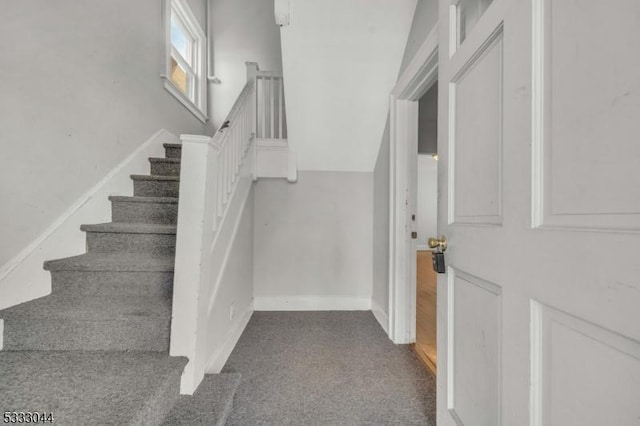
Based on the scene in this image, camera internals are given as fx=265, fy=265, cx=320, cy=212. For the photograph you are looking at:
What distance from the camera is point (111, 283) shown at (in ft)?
4.75

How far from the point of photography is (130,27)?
2.17 metres

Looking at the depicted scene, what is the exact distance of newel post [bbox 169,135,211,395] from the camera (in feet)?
4.02

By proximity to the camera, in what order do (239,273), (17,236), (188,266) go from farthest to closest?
(239,273) < (17,236) < (188,266)

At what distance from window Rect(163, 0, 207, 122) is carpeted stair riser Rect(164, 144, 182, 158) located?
1.96 ft

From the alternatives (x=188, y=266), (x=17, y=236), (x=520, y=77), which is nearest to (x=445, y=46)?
(x=520, y=77)

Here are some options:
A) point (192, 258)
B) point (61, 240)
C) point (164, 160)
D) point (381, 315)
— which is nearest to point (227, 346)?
point (192, 258)

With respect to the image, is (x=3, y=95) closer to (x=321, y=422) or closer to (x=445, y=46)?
(x=445, y=46)

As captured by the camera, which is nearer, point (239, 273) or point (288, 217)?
point (239, 273)

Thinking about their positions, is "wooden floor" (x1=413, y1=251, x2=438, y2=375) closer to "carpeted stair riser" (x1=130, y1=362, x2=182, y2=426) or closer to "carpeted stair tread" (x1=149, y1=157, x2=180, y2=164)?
"carpeted stair riser" (x1=130, y1=362, x2=182, y2=426)

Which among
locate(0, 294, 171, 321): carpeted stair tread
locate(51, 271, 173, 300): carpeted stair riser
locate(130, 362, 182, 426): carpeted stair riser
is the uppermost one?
locate(51, 271, 173, 300): carpeted stair riser

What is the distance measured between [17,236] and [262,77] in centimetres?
221

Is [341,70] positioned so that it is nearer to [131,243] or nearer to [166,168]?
[166,168]

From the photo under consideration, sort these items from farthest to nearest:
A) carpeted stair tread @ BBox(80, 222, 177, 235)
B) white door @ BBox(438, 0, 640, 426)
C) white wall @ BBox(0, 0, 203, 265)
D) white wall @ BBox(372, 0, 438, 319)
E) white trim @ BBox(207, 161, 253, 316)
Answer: white wall @ BBox(372, 0, 438, 319) → carpeted stair tread @ BBox(80, 222, 177, 235) → white trim @ BBox(207, 161, 253, 316) → white wall @ BBox(0, 0, 203, 265) → white door @ BBox(438, 0, 640, 426)

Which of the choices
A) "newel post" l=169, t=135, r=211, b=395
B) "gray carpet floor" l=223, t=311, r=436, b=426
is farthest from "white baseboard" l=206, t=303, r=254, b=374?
"newel post" l=169, t=135, r=211, b=395
